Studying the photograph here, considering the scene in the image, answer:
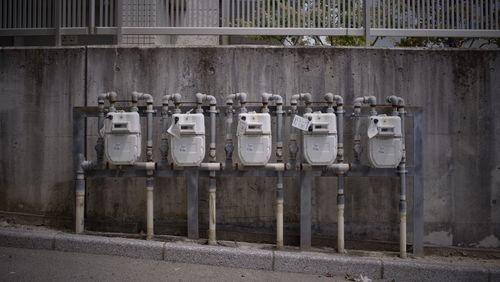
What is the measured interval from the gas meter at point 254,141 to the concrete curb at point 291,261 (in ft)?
3.60

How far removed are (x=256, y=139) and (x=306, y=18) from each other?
2.15m

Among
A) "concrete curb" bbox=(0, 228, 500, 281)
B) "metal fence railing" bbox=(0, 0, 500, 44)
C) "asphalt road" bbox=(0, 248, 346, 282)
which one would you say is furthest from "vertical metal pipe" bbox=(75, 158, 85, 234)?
"metal fence railing" bbox=(0, 0, 500, 44)

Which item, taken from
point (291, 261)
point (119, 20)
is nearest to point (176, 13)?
point (119, 20)

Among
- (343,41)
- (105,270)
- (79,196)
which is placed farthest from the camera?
(343,41)

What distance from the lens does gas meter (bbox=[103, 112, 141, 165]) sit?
590 centimetres

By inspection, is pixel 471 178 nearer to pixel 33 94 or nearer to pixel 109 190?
pixel 109 190

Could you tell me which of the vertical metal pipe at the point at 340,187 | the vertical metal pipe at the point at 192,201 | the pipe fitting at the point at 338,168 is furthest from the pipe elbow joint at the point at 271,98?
the vertical metal pipe at the point at 192,201

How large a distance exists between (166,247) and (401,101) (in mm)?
3397

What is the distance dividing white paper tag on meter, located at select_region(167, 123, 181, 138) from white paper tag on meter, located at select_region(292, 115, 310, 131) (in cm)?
140

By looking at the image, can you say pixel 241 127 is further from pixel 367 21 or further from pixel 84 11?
pixel 84 11

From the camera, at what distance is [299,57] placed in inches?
262

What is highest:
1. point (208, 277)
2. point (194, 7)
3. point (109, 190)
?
point (194, 7)

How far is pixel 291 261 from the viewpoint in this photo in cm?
559

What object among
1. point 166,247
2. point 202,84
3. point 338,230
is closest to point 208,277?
point 166,247
